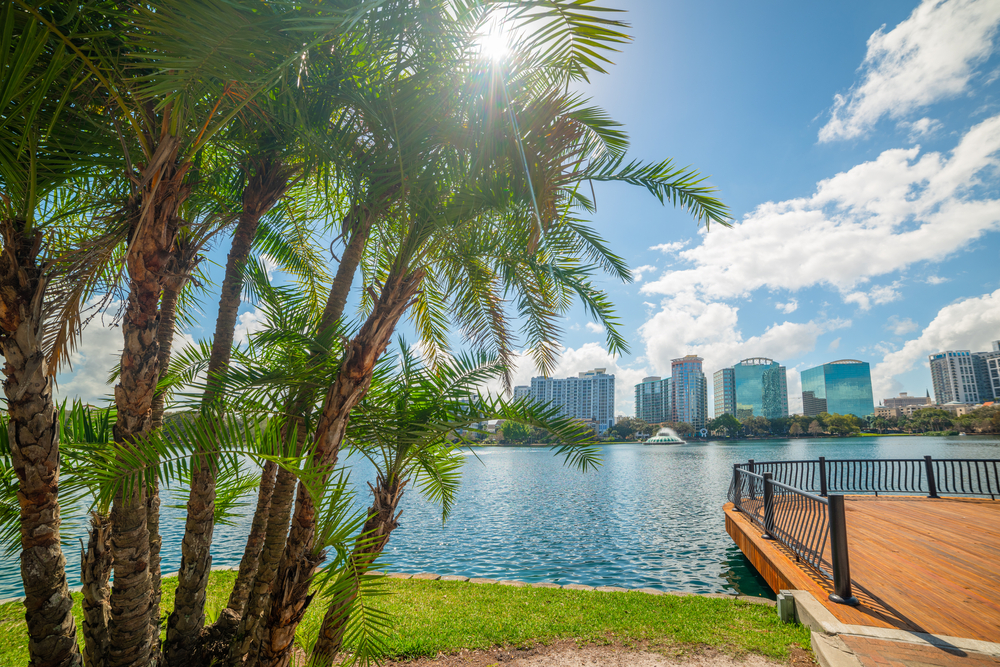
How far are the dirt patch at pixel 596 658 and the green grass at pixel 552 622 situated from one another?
0.10 metres

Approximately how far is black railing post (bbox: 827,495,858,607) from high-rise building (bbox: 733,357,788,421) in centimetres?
13965

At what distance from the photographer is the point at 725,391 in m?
136

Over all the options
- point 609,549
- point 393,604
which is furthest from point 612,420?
point 393,604

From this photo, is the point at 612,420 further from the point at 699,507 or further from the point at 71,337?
the point at 71,337

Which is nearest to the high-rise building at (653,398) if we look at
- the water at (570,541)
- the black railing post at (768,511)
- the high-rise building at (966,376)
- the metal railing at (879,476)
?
the high-rise building at (966,376)

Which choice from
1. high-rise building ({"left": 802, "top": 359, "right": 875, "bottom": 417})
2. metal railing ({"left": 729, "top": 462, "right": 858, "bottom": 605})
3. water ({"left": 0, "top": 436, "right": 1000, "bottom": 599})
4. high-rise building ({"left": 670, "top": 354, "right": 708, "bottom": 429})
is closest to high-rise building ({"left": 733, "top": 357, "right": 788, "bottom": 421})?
high-rise building ({"left": 802, "top": 359, "right": 875, "bottom": 417})

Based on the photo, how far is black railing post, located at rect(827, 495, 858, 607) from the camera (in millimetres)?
4527

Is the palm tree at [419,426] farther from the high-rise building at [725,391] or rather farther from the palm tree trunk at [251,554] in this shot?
the high-rise building at [725,391]

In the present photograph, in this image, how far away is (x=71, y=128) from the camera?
2686mm

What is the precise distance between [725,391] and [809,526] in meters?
146

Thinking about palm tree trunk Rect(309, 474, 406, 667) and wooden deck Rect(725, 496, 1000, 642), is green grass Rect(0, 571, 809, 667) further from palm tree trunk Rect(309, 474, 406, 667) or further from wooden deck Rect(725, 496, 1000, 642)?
palm tree trunk Rect(309, 474, 406, 667)

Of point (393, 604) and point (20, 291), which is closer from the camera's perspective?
point (20, 291)

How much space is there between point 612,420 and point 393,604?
86.5 m

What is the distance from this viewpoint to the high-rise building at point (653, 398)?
114 meters
